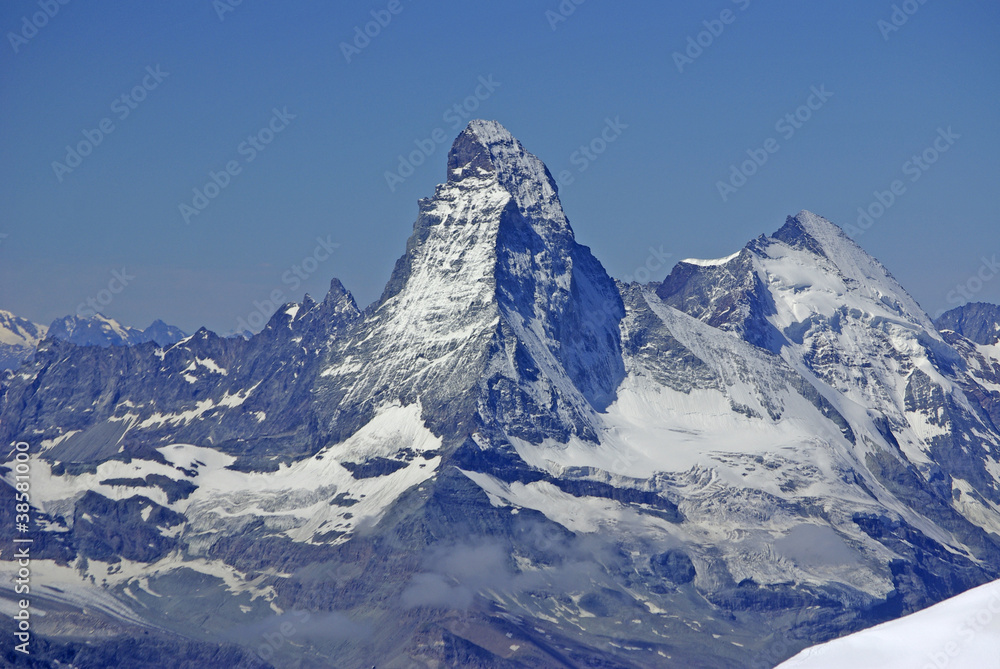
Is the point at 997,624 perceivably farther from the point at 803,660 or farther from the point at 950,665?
the point at 803,660

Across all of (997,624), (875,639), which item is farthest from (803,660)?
(997,624)

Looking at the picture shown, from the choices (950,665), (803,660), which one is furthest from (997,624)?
(803,660)

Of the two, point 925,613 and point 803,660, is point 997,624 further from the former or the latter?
point 803,660

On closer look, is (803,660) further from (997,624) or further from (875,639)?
(997,624)
